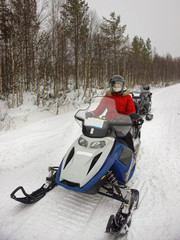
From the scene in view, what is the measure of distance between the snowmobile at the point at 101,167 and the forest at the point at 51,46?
10.1 metres

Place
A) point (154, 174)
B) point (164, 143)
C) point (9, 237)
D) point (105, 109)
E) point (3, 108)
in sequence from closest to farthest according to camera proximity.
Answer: point (9, 237) < point (105, 109) < point (154, 174) < point (164, 143) < point (3, 108)

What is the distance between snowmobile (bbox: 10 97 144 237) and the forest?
1014cm

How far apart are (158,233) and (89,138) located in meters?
1.48

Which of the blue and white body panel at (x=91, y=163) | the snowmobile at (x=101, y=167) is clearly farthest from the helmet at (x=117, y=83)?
the blue and white body panel at (x=91, y=163)

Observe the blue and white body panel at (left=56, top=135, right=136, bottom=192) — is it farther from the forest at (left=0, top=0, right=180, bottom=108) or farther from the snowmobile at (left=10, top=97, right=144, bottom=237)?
the forest at (left=0, top=0, right=180, bottom=108)

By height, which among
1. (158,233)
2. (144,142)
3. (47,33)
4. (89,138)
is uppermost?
(47,33)

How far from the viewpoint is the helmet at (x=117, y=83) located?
3.29 metres

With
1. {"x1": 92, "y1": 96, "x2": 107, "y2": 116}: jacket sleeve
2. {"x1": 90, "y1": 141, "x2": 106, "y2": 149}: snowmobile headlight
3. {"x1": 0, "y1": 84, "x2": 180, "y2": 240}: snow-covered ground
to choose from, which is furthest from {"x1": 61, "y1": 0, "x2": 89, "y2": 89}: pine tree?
{"x1": 90, "y1": 141, "x2": 106, "y2": 149}: snowmobile headlight

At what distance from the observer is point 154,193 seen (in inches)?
109

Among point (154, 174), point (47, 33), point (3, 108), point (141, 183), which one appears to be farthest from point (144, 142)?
point (47, 33)

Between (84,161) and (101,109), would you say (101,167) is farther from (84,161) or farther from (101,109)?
(101,109)

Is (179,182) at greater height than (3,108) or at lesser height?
lesser

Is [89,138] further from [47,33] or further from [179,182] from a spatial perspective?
[47,33]

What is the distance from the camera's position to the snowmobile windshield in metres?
2.50
